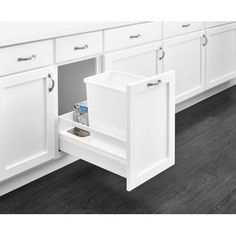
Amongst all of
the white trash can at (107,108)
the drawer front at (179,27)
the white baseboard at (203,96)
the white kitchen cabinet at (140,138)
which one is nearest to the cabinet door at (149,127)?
the white kitchen cabinet at (140,138)

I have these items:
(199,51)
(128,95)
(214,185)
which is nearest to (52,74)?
(128,95)

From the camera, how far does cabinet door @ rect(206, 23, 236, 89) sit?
3.93 metres

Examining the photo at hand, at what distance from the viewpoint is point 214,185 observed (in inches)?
103

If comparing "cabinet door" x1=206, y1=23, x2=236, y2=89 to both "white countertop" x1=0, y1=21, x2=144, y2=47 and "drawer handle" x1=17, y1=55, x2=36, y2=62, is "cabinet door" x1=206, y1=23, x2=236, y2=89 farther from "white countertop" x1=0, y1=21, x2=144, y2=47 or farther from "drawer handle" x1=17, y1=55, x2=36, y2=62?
"drawer handle" x1=17, y1=55, x2=36, y2=62

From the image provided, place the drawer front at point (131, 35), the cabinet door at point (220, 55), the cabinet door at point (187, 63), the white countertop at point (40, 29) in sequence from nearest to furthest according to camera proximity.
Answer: the white countertop at point (40, 29), the drawer front at point (131, 35), the cabinet door at point (187, 63), the cabinet door at point (220, 55)

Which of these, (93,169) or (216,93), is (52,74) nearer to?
(93,169)

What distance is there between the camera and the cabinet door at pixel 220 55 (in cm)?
393

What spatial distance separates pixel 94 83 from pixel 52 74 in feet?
0.77

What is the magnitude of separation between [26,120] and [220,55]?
212cm

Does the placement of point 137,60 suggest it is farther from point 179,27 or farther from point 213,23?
point 213,23

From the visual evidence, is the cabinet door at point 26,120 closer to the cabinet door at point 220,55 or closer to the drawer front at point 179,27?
the drawer front at point 179,27

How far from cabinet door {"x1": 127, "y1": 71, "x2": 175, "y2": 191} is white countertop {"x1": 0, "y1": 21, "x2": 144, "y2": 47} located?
1.91 feet

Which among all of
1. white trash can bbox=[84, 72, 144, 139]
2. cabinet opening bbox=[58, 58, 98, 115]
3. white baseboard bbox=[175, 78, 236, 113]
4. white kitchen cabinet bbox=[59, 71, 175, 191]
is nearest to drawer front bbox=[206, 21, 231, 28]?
white baseboard bbox=[175, 78, 236, 113]

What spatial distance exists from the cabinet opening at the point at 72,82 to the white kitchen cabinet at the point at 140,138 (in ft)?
1.69
